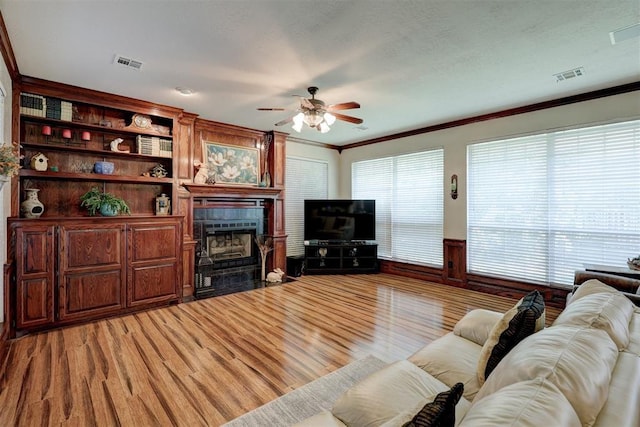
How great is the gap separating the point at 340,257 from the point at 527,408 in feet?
18.2

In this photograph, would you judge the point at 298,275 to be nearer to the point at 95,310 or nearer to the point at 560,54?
the point at 95,310

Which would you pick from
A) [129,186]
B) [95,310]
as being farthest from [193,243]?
[95,310]

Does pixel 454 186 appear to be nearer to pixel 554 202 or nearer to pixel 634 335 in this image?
pixel 554 202

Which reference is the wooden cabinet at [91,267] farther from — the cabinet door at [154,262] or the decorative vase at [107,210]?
the decorative vase at [107,210]

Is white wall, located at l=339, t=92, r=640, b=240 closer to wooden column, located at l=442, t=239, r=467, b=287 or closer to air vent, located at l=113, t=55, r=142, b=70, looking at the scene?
wooden column, located at l=442, t=239, r=467, b=287

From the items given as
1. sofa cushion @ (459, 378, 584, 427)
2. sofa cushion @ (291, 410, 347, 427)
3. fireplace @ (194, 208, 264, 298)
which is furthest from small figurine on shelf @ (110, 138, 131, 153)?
sofa cushion @ (459, 378, 584, 427)

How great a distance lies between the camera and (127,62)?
3.04 meters

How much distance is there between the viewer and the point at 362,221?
20.7 ft

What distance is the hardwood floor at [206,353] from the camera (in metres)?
2.16

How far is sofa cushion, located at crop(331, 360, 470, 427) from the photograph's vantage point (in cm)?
134

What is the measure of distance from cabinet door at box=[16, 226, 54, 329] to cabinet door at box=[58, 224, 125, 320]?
102mm

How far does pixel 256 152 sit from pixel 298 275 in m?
2.54

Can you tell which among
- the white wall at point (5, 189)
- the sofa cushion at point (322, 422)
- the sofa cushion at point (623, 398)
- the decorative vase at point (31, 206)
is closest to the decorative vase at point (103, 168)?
the decorative vase at point (31, 206)

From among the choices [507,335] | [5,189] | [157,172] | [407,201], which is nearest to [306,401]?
[507,335]
